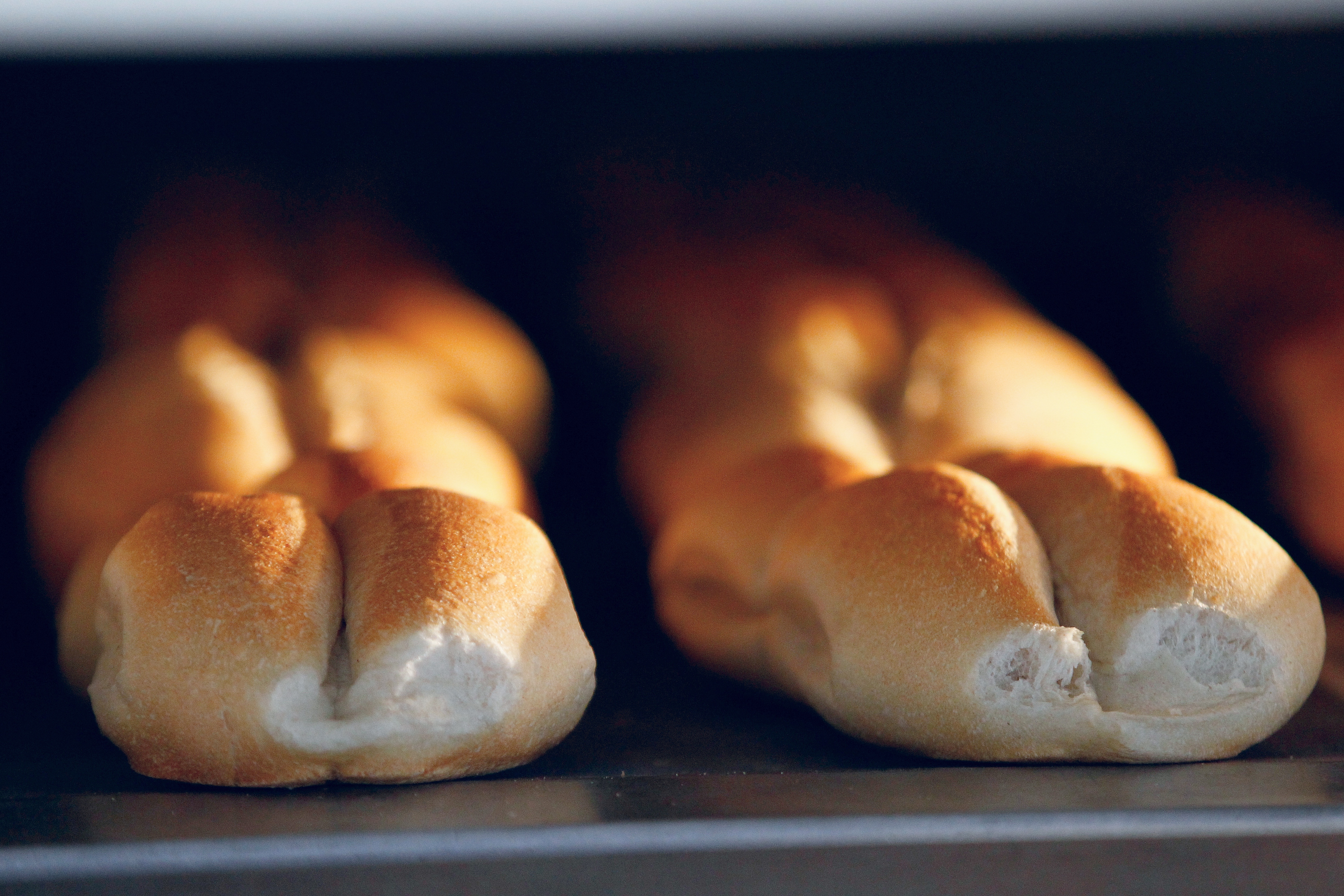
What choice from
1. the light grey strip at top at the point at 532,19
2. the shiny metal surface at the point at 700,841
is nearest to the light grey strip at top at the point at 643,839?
the shiny metal surface at the point at 700,841

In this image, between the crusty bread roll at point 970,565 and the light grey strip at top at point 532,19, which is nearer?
the crusty bread roll at point 970,565

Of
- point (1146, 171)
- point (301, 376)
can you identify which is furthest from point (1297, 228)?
point (301, 376)

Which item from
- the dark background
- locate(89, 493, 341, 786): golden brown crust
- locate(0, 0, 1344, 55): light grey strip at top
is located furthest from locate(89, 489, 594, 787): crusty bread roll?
the dark background

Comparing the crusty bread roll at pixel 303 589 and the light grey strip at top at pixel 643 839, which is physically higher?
the crusty bread roll at pixel 303 589

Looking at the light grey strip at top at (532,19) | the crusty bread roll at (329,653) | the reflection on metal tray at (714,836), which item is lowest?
the reflection on metal tray at (714,836)

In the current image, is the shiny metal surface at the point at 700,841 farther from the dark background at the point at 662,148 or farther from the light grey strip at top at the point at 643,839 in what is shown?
the dark background at the point at 662,148

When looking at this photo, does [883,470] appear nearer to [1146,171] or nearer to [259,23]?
[259,23]

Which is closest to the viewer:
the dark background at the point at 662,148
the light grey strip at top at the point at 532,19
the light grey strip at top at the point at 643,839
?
the light grey strip at top at the point at 643,839
